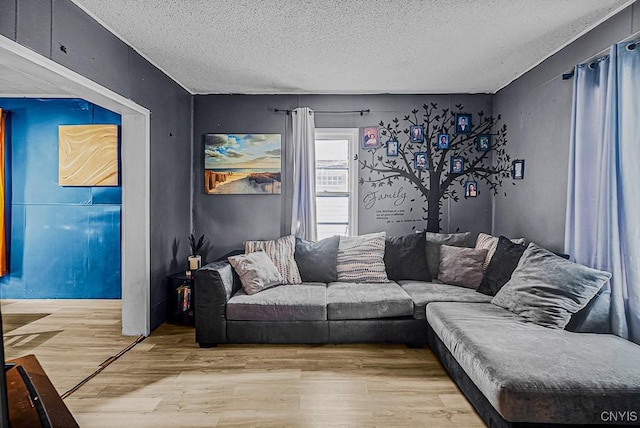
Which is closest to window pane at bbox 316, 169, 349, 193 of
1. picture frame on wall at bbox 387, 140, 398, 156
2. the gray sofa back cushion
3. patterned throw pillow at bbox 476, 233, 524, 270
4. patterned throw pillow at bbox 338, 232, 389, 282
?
picture frame on wall at bbox 387, 140, 398, 156

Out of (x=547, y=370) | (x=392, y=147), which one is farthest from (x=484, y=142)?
(x=547, y=370)

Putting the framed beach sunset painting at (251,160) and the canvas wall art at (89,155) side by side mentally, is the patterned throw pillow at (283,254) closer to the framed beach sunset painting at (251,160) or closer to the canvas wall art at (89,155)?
the framed beach sunset painting at (251,160)

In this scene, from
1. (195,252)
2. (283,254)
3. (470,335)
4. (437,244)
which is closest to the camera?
(470,335)

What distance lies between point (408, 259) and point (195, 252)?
232 cm

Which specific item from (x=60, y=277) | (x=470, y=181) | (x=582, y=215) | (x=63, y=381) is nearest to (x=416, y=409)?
(x=582, y=215)

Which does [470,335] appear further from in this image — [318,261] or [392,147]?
[392,147]

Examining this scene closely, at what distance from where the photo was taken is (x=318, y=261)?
4.22 m

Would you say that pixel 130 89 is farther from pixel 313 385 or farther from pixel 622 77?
pixel 622 77

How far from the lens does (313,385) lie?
2.77 metres

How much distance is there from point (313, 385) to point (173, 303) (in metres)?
1.92

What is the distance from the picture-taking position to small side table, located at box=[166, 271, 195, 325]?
4004mm

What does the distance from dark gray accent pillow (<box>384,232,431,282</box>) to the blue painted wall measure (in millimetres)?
3108

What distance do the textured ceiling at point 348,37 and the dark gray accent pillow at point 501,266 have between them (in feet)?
5.37

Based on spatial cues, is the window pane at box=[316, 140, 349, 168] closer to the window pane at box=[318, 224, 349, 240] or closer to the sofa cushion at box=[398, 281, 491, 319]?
the window pane at box=[318, 224, 349, 240]
